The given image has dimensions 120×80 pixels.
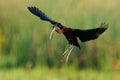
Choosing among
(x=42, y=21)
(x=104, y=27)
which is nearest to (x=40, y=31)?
(x=42, y=21)

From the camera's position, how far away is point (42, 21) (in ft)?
7.89

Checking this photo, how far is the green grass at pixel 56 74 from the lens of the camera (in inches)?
94.2

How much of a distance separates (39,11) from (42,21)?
0.21 feet

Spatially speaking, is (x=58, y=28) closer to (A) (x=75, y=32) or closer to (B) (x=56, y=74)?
(A) (x=75, y=32)

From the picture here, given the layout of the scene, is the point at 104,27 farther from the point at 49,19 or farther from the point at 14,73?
the point at 14,73

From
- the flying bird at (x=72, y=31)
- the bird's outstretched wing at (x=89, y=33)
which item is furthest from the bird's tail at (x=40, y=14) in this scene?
the bird's outstretched wing at (x=89, y=33)

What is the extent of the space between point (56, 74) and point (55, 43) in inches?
4.0

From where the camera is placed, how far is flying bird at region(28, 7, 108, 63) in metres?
2.30

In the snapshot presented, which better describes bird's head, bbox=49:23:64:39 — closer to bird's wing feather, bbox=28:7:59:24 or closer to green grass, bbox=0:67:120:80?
bird's wing feather, bbox=28:7:59:24

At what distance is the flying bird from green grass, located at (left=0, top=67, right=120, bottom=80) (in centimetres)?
8

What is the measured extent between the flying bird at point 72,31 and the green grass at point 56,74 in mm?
79

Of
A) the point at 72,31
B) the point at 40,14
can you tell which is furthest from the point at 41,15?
the point at 72,31

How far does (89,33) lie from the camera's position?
7.51 ft

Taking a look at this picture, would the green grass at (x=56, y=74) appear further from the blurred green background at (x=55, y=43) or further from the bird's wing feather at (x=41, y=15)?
the bird's wing feather at (x=41, y=15)
